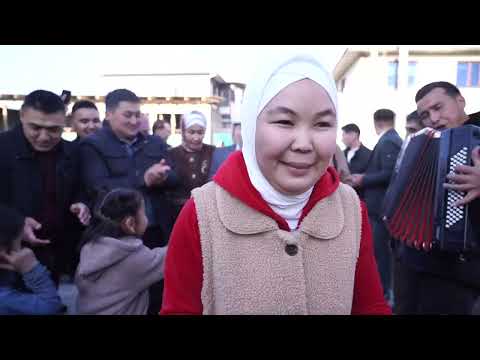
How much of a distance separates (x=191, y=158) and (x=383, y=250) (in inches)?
94.5

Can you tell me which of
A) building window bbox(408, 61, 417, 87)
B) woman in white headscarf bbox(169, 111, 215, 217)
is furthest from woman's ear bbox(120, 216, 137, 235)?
building window bbox(408, 61, 417, 87)

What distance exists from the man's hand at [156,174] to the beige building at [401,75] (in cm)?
1242

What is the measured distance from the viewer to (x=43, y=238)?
2.42 meters

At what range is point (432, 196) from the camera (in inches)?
89.2

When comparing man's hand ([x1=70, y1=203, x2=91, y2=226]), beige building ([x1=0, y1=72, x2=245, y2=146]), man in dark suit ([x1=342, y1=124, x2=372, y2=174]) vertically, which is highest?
beige building ([x1=0, y1=72, x2=245, y2=146])

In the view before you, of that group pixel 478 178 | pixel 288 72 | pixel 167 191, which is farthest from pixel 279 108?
pixel 167 191

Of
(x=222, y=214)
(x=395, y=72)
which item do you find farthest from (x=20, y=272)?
(x=395, y=72)

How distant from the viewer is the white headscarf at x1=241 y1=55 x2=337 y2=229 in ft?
3.43

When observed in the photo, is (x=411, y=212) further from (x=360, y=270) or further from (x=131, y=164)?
(x=131, y=164)

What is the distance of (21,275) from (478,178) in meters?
2.53

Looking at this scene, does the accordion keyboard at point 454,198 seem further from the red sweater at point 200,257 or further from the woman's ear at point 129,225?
the woman's ear at point 129,225

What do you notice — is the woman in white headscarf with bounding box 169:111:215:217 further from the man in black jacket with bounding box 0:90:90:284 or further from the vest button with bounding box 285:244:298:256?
the vest button with bounding box 285:244:298:256

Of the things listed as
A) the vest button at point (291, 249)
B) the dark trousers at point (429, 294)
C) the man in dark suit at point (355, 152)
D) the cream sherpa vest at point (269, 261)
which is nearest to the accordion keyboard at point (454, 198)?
the dark trousers at point (429, 294)

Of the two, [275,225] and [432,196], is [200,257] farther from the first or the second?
[432,196]
